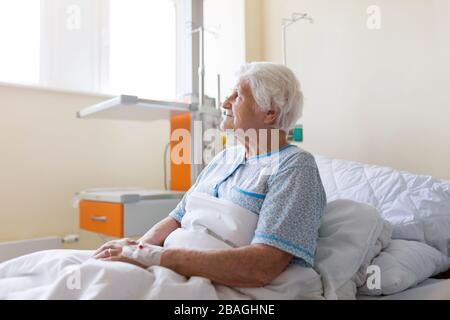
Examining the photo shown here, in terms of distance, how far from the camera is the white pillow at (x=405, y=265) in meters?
0.92

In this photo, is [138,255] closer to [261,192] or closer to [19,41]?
[261,192]

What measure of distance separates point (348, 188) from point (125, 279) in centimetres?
82

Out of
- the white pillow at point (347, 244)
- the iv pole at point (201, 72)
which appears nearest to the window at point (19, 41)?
the iv pole at point (201, 72)

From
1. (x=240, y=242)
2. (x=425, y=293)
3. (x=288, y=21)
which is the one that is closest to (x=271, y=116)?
(x=240, y=242)

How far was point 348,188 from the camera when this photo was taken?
129 cm

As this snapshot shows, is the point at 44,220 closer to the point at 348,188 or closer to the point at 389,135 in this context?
the point at 348,188

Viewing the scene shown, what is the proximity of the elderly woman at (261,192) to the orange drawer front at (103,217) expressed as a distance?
15.3 inches

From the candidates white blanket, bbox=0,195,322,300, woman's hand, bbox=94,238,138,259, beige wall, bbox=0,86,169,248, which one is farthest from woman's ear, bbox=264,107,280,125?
beige wall, bbox=0,86,169,248

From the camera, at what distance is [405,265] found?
37.5 inches

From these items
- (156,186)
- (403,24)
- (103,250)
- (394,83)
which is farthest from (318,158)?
(156,186)

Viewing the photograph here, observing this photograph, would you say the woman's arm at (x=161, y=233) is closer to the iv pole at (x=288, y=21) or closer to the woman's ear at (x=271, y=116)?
the woman's ear at (x=271, y=116)

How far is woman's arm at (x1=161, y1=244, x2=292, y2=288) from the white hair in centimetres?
40

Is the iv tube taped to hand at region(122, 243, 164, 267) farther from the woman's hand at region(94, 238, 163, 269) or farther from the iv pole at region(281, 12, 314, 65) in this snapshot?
the iv pole at region(281, 12, 314, 65)
